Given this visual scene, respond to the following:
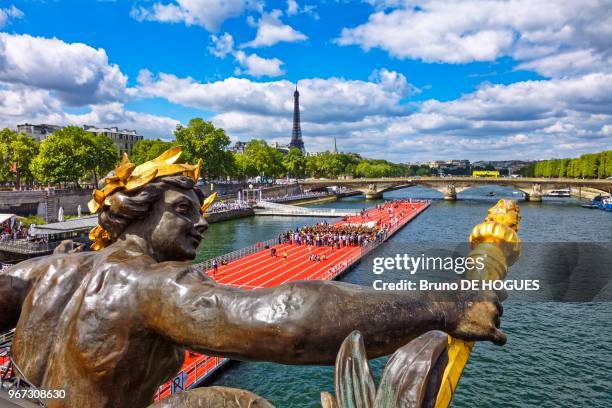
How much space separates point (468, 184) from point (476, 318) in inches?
3391

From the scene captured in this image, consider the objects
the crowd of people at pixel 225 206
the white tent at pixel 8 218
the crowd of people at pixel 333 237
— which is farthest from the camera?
the crowd of people at pixel 225 206

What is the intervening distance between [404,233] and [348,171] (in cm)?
8984

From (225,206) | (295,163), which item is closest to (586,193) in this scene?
(295,163)

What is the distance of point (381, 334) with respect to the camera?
136 centimetres

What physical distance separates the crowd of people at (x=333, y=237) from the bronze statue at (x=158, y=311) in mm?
29445

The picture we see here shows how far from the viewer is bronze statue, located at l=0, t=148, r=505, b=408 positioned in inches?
52.7

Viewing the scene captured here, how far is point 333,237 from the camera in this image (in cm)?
3300

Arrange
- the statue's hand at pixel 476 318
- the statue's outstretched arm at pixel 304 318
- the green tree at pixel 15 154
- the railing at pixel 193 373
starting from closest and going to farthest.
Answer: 1. the statue's outstretched arm at pixel 304 318
2. the statue's hand at pixel 476 318
3. the railing at pixel 193 373
4. the green tree at pixel 15 154

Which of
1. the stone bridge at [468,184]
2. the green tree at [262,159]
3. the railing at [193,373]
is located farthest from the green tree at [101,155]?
the stone bridge at [468,184]

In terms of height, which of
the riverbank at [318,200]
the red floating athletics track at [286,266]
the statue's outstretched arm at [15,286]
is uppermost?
the statue's outstretched arm at [15,286]

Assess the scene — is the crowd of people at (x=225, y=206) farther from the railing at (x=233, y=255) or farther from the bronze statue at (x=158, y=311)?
the bronze statue at (x=158, y=311)

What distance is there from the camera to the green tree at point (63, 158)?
42188 mm

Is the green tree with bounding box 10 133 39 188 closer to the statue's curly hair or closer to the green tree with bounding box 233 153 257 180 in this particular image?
the green tree with bounding box 233 153 257 180

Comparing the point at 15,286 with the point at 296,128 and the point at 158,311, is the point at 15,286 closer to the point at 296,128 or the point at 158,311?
the point at 158,311
